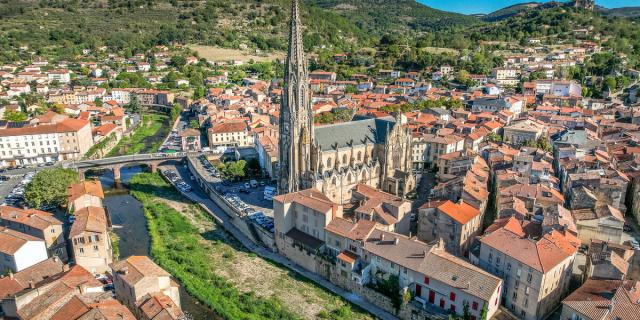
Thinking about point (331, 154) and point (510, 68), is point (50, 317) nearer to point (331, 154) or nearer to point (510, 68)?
point (331, 154)

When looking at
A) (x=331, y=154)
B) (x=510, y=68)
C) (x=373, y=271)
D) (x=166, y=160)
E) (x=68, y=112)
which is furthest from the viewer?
(x=510, y=68)

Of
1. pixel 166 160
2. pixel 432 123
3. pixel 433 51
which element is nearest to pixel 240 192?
pixel 166 160

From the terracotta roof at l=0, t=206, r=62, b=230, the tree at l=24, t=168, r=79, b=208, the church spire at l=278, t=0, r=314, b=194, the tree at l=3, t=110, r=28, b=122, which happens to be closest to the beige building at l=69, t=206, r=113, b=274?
the terracotta roof at l=0, t=206, r=62, b=230

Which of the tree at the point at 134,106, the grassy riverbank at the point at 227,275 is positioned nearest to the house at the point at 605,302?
the grassy riverbank at the point at 227,275

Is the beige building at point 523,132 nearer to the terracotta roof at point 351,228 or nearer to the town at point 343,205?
the town at point 343,205

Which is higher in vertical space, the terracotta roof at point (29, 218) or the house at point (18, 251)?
the terracotta roof at point (29, 218)

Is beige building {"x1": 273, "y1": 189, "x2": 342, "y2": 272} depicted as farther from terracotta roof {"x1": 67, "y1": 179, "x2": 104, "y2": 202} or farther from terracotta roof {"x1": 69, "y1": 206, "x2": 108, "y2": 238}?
terracotta roof {"x1": 67, "y1": 179, "x2": 104, "y2": 202}
